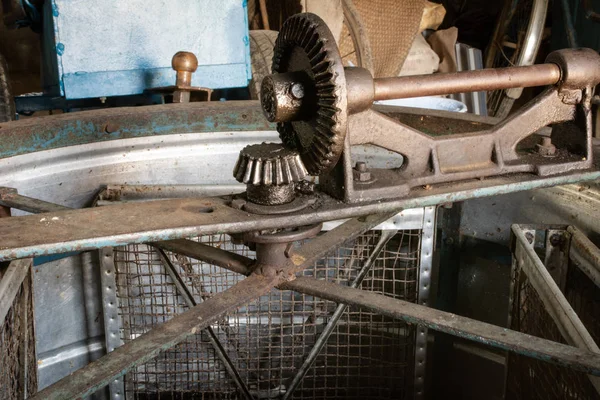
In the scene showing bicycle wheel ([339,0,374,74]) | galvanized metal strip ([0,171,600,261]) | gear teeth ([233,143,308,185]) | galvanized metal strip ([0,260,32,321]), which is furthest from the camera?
bicycle wheel ([339,0,374,74])

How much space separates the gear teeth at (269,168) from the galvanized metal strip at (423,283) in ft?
2.73

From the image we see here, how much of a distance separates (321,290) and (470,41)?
4147 mm

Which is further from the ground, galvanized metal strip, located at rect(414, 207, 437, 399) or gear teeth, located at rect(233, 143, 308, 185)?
gear teeth, located at rect(233, 143, 308, 185)

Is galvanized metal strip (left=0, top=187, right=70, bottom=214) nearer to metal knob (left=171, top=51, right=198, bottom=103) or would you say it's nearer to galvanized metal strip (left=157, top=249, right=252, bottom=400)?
galvanized metal strip (left=157, top=249, right=252, bottom=400)

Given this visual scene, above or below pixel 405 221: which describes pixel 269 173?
above

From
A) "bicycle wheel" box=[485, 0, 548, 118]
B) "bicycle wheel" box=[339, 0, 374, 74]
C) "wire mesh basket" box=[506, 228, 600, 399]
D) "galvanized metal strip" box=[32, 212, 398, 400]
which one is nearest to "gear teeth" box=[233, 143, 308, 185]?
"galvanized metal strip" box=[32, 212, 398, 400]

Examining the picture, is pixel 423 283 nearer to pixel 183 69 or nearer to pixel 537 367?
pixel 537 367

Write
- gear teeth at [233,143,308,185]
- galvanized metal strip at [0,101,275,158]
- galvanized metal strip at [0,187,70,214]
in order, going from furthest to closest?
galvanized metal strip at [0,101,275,158], galvanized metal strip at [0,187,70,214], gear teeth at [233,143,308,185]

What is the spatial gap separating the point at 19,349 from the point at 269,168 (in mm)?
789

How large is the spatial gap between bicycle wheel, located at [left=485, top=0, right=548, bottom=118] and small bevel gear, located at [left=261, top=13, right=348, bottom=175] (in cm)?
328

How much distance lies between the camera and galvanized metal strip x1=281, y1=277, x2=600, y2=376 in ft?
3.48

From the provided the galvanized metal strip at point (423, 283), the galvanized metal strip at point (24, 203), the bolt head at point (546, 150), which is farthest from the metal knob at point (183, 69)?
the bolt head at point (546, 150)

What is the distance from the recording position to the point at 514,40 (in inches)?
180

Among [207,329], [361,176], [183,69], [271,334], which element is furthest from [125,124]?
[361,176]
